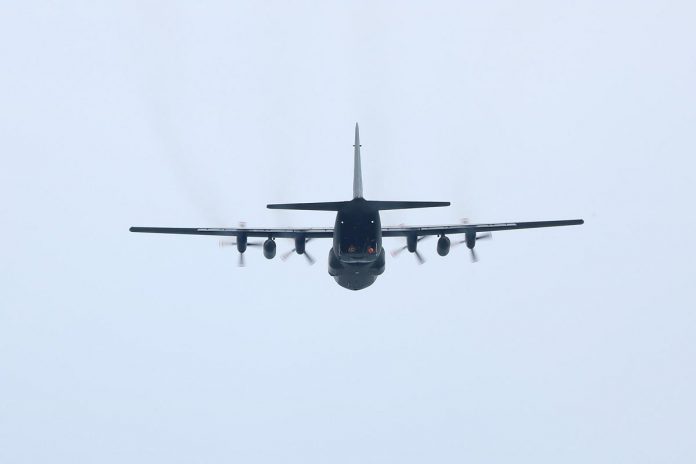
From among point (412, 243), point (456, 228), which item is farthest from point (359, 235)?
point (412, 243)

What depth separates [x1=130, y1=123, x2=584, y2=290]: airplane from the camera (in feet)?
175

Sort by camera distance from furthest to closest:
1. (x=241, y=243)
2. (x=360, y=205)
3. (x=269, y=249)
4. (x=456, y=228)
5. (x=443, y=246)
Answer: (x=241, y=243) < (x=456, y=228) < (x=269, y=249) < (x=443, y=246) < (x=360, y=205)

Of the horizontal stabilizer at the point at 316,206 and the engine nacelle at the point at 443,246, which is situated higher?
the horizontal stabilizer at the point at 316,206

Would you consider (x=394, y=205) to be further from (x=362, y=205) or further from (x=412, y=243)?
(x=412, y=243)

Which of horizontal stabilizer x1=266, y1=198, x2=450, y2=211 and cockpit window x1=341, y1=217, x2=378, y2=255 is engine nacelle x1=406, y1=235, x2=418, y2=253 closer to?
Answer: cockpit window x1=341, y1=217, x2=378, y2=255

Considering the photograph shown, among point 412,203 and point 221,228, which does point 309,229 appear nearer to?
point 221,228

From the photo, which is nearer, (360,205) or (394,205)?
(394,205)

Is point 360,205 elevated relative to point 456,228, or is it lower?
elevated

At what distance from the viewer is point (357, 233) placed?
53688 millimetres

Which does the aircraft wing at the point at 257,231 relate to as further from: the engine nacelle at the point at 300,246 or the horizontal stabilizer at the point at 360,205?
the horizontal stabilizer at the point at 360,205

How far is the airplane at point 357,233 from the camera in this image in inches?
2099

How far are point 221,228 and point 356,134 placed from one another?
11082 millimetres

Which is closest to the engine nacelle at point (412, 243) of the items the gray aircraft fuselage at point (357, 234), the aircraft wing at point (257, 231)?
the aircraft wing at point (257, 231)

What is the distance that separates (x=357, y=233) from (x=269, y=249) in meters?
9.93
